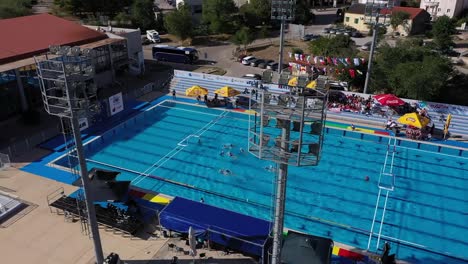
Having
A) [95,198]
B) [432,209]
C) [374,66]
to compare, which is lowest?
[432,209]

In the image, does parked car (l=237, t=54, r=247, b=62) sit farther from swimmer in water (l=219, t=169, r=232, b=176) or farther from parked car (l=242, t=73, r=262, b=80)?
swimmer in water (l=219, t=169, r=232, b=176)

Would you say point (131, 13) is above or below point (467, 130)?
above

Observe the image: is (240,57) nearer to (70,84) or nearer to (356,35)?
(356,35)

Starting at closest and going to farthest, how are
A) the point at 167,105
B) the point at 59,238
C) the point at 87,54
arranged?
the point at 87,54 < the point at 59,238 < the point at 167,105

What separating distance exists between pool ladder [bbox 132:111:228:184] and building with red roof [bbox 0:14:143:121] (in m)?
10.2

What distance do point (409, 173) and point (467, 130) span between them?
7.80 meters

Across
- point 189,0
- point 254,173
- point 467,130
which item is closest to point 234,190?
point 254,173

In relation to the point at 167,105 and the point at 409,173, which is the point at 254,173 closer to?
the point at 409,173

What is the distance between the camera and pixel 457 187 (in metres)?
20.6

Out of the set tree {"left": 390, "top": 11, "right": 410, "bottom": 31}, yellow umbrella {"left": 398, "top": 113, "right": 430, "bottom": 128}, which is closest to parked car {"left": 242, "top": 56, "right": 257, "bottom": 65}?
yellow umbrella {"left": 398, "top": 113, "right": 430, "bottom": 128}

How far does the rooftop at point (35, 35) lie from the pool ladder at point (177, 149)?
44.7 feet

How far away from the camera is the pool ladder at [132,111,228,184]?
21453mm

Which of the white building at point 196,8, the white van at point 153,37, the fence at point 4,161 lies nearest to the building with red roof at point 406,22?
the white building at point 196,8

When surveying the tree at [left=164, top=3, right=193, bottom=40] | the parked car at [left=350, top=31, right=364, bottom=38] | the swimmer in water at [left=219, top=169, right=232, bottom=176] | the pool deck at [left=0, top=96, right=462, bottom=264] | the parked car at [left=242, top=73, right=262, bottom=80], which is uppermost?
the tree at [left=164, top=3, right=193, bottom=40]
